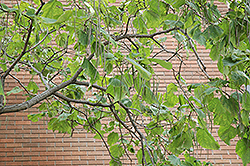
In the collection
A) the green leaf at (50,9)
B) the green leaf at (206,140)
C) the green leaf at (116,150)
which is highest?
the green leaf at (50,9)

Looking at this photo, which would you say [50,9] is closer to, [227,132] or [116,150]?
[227,132]

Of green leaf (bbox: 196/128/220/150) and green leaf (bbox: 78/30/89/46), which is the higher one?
green leaf (bbox: 78/30/89/46)

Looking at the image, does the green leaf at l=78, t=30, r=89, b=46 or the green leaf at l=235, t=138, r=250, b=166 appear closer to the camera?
the green leaf at l=78, t=30, r=89, b=46

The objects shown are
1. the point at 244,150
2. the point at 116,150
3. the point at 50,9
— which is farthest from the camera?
the point at 116,150

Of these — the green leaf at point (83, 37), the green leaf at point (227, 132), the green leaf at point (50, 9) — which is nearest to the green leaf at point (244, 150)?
the green leaf at point (227, 132)

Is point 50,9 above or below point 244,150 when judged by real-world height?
above

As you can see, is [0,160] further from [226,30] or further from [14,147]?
[226,30]

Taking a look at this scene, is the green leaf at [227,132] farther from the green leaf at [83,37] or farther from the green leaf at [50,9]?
the green leaf at [50,9]

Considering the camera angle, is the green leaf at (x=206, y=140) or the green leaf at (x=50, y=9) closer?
the green leaf at (x=50, y=9)

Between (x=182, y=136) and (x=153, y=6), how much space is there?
0.61m

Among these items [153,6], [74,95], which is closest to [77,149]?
[74,95]

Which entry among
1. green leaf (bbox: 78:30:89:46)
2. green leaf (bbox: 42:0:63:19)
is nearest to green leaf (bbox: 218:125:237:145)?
green leaf (bbox: 78:30:89:46)

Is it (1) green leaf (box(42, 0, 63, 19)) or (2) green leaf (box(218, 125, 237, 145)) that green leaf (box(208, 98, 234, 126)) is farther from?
(1) green leaf (box(42, 0, 63, 19))

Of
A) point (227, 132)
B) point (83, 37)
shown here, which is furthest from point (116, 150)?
point (83, 37)
